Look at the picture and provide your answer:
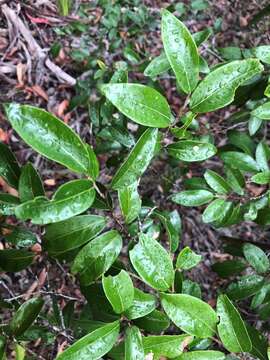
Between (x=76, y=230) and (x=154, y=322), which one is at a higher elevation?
(x=76, y=230)

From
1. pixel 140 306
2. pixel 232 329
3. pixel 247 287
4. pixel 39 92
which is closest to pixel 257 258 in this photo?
pixel 247 287

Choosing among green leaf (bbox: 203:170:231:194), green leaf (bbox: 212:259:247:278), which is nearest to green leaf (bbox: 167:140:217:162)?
green leaf (bbox: 203:170:231:194)

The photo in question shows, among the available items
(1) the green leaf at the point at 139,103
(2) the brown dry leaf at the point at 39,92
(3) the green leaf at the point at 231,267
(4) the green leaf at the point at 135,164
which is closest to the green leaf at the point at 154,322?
(4) the green leaf at the point at 135,164

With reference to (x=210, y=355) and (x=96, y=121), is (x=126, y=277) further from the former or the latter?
(x=96, y=121)

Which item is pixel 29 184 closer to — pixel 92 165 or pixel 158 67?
pixel 92 165

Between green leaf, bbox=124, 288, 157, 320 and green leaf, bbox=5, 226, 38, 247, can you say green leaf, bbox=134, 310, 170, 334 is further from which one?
green leaf, bbox=5, 226, 38, 247

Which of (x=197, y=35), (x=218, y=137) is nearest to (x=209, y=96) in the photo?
(x=197, y=35)

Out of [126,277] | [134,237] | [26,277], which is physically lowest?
[26,277]
